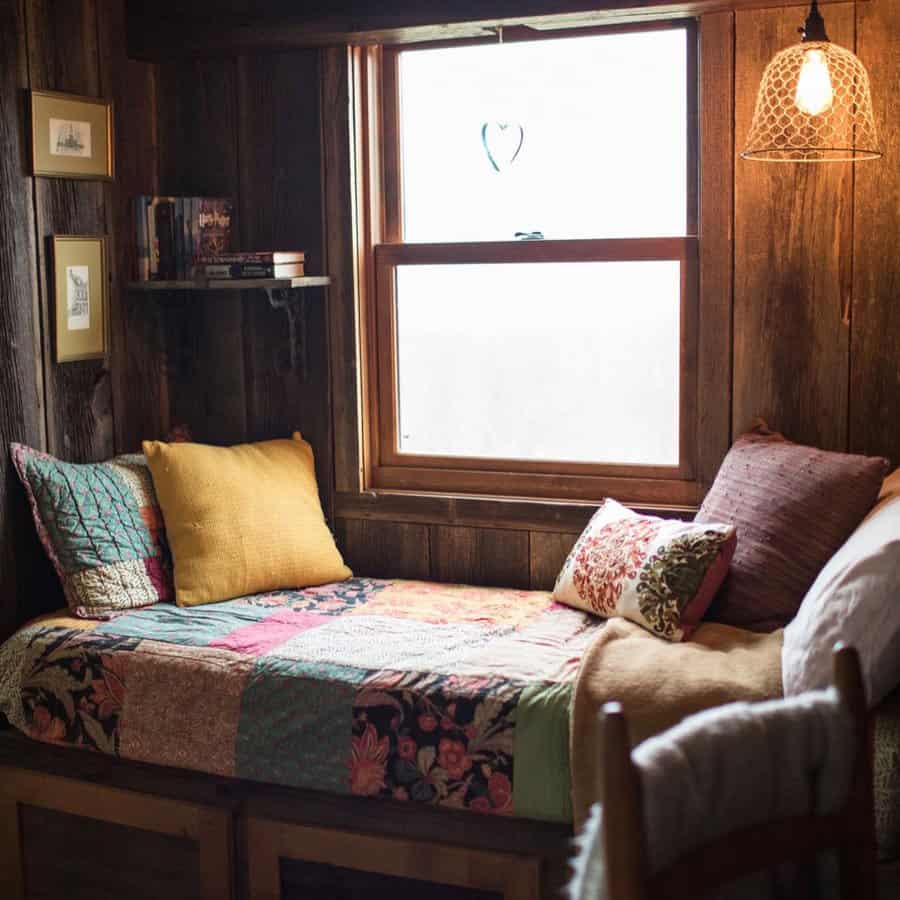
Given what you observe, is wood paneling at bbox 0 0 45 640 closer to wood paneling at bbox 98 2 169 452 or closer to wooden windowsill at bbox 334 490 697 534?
wood paneling at bbox 98 2 169 452

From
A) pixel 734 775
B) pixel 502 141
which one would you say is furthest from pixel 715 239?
pixel 734 775

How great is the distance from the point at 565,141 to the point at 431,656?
1.40 metres

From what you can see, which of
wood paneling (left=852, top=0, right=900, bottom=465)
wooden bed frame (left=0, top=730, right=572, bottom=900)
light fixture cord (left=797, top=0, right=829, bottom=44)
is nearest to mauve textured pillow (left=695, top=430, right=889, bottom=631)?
wood paneling (left=852, top=0, right=900, bottom=465)

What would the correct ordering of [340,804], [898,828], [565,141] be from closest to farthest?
1. [898,828]
2. [340,804]
3. [565,141]

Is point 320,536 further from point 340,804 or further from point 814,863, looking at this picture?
point 814,863

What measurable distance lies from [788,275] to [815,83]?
1.84 feet

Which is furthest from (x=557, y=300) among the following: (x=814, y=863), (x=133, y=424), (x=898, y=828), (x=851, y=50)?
(x=814, y=863)

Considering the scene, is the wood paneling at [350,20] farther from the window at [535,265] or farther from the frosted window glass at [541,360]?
the frosted window glass at [541,360]

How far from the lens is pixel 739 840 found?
62.2 inches

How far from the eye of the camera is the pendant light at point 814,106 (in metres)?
2.70

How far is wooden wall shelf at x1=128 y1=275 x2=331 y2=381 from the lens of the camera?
3439 millimetres

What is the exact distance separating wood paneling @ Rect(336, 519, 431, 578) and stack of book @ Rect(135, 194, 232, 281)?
0.83 m

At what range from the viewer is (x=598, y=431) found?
3.44m

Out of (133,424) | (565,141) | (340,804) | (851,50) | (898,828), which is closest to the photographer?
(898,828)
